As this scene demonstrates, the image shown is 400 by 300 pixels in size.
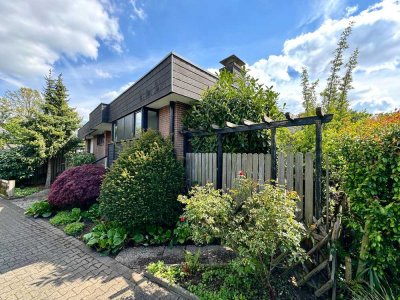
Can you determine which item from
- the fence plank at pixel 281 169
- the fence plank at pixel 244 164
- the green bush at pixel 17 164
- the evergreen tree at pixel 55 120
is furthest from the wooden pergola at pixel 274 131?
the green bush at pixel 17 164

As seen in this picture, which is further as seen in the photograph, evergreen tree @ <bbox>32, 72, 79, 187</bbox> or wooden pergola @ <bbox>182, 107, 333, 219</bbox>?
evergreen tree @ <bbox>32, 72, 79, 187</bbox>

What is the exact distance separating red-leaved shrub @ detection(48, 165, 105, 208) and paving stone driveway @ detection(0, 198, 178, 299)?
1.63m

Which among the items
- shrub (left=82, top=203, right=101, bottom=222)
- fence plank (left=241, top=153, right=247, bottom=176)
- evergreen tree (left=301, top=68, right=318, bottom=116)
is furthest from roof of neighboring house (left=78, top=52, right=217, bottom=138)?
evergreen tree (left=301, top=68, right=318, bottom=116)

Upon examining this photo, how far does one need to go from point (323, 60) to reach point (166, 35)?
892 cm

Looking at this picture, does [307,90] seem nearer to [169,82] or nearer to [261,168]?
[169,82]

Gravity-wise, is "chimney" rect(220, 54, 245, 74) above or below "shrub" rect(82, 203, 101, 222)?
above

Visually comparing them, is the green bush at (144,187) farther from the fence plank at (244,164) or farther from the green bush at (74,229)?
the fence plank at (244,164)

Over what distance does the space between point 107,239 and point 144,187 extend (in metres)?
1.50

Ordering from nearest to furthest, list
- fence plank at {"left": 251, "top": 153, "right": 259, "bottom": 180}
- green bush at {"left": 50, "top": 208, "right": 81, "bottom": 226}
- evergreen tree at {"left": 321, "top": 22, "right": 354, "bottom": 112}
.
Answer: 1. fence plank at {"left": 251, "top": 153, "right": 259, "bottom": 180}
2. green bush at {"left": 50, "top": 208, "right": 81, "bottom": 226}
3. evergreen tree at {"left": 321, "top": 22, "right": 354, "bottom": 112}

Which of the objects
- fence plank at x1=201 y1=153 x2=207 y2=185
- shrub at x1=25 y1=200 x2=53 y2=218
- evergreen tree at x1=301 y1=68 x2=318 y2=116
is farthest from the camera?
evergreen tree at x1=301 y1=68 x2=318 y2=116

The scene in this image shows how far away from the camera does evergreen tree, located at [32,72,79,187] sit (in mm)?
12617

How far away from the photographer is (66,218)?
638 centimetres

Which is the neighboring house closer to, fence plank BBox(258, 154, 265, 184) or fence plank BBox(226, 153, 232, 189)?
fence plank BBox(226, 153, 232, 189)

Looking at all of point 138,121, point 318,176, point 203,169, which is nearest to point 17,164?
point 138,121
